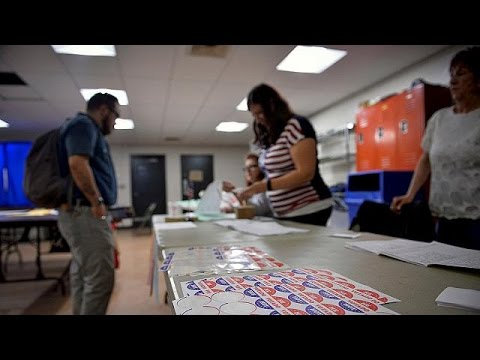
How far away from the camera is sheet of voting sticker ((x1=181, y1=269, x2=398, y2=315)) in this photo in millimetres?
372

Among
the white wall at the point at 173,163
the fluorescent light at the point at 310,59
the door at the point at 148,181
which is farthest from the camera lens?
the door at the point at 148,181

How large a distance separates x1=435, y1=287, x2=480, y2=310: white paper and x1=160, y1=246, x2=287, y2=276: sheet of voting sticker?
274 mm

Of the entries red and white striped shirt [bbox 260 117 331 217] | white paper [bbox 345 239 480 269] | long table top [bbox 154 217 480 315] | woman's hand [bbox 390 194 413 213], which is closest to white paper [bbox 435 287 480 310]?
long table top [bbox 154 217 480 315]

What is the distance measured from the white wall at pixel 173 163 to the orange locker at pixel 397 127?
4.32 meters

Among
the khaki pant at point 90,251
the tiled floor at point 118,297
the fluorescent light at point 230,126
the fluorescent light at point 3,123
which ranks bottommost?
the tiled floor at point 118,297

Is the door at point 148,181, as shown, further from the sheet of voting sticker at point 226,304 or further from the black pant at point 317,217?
the sheet of voting sticker at point 226,304

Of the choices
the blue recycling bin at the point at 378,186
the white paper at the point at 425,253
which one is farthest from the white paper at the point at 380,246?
the blue recycling bin at the point at 378,186

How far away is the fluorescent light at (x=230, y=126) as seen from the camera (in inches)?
211

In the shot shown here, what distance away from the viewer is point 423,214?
1081 millimetres

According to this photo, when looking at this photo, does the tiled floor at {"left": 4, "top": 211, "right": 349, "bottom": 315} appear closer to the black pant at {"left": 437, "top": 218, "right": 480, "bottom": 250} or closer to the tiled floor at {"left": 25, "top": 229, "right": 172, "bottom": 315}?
the tiled floor at {"left": 25, "top": 229, "right": 172, "bottom": 315}
